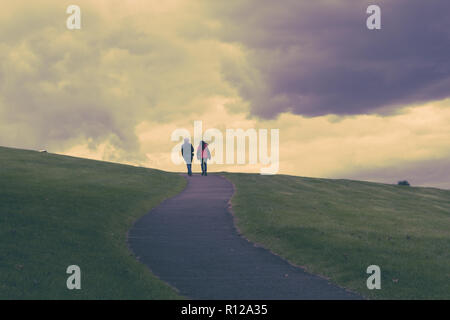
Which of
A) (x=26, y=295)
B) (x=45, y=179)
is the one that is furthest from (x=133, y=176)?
(x=26, y=295)

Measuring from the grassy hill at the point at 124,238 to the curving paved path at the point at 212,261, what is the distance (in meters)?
0.71

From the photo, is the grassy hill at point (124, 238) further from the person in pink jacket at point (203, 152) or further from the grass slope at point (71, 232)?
the person in pink jacket at point (203, 152)

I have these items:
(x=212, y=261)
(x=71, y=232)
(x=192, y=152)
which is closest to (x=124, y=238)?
(x=71, y=232)

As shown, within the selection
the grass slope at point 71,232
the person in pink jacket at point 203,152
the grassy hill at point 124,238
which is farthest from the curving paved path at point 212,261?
the person in pink jacket at point 203,152

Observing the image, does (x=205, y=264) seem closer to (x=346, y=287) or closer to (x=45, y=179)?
(x=346, y=287)

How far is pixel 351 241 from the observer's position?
73.5ft

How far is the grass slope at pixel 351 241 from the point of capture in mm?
17078

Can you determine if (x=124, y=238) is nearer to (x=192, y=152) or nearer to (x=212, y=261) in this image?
(x=212, y=261)

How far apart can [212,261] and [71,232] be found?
7.20 meters

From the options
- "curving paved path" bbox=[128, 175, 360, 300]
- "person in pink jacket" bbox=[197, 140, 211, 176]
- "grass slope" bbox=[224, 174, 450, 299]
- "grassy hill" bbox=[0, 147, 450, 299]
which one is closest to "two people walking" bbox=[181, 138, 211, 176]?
"person in pink jacket" bbox=[197, 140, 211, 176]

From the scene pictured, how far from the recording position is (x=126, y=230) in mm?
24625

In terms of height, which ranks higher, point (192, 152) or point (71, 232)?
point (192, 152)

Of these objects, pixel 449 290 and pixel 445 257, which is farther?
pixel 445 257
